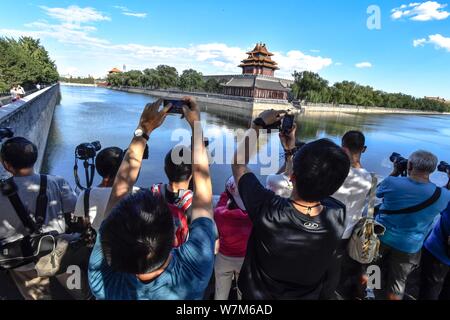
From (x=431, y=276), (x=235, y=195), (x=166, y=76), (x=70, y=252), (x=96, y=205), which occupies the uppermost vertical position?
(x=166, y=76)

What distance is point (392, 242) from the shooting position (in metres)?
2.16

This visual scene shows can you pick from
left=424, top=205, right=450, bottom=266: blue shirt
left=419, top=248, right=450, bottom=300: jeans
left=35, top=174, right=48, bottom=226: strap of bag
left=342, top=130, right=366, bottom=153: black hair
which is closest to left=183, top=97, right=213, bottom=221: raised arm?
left=35, top=174, right=48, bottom=226: strap of bag

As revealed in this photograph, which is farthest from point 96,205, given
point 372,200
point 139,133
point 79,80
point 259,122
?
point 79,80

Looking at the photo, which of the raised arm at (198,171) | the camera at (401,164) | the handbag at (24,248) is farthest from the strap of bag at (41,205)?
the camera at (401,164)

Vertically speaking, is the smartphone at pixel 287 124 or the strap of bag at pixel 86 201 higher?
the smartphone at pixel 287 124

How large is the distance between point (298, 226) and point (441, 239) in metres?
1.57

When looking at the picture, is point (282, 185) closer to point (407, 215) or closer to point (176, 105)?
point (176, 105)

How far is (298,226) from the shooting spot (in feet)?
3.98

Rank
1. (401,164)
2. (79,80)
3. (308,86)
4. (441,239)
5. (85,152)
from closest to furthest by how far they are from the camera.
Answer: (85,152) → (441,239) → (401,164) → (308,86) → (79,80)

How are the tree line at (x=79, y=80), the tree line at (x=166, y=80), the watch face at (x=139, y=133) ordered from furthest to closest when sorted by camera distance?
the tree line at (x=79, y=80), the tree line at (x=166, y=80), the watch face at (x=139, y=133)

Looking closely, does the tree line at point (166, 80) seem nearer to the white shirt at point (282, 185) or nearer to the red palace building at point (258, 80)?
the red palace building at point (258, 80)

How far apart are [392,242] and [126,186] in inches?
75.7

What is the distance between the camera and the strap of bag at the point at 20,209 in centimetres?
161
